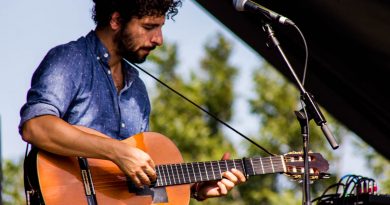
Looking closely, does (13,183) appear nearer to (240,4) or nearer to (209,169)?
(209,169)

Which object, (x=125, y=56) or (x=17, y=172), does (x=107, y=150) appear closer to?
(x=125, y=56)

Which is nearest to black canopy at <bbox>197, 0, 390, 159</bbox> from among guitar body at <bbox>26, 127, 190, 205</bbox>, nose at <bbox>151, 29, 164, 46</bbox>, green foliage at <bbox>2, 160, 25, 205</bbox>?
nose at <bbox>151, 29, 164, 46</bbox>

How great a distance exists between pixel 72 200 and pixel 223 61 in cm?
1949

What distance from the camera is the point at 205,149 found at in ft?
65.5

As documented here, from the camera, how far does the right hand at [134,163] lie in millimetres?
3545

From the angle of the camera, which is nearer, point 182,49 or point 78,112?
point 78,112

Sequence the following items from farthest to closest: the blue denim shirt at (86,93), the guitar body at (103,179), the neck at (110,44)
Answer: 1. the neck at (110,44)
2. the blue denim shirt at (86,93)
3. the guitar body at (103,179)

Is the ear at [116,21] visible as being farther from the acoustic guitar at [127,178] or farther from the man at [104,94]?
the acoustic guitar at [127,178]

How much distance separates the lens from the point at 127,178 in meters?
3.68

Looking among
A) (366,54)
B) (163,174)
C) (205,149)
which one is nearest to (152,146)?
(163,174)

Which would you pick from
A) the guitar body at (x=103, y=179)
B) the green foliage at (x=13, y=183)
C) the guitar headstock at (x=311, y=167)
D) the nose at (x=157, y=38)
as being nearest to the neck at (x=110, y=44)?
the nose at (x=157, y=38)

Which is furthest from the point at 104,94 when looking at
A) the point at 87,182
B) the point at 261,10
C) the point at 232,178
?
the point at 261,10

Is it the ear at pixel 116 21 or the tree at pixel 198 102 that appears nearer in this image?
the ear at pixel 116 21

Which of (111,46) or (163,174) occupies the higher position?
(111,46)
